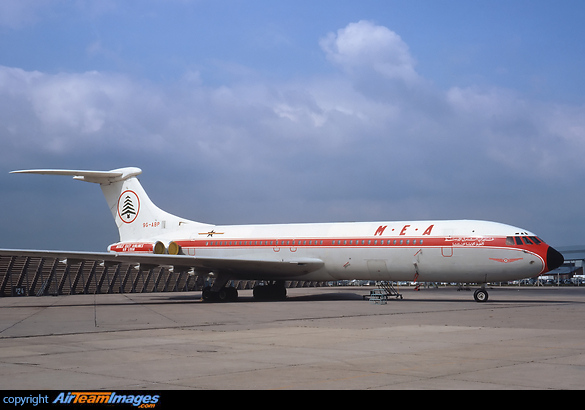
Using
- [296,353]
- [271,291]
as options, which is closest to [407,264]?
[271,291]

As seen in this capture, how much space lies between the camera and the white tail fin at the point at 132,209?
3419 cm

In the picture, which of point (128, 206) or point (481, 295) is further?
point (128, 206)

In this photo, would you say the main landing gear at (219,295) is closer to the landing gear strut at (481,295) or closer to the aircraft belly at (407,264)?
the aircraft belly at (407,264)

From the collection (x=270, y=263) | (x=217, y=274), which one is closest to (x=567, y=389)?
(x=270, y=263)

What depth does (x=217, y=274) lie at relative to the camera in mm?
29922

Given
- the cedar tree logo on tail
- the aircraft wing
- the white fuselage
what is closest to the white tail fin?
the cedar tree logo on tail

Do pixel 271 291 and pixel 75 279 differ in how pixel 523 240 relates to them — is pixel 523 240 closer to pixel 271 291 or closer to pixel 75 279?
pixel 271 291

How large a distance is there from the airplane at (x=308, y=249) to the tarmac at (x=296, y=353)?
7573 mm

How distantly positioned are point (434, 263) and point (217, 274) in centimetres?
1048

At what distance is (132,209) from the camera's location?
34.4m

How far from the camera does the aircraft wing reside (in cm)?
2741

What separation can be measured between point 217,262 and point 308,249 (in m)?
4.39
